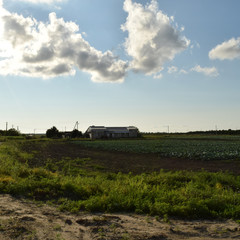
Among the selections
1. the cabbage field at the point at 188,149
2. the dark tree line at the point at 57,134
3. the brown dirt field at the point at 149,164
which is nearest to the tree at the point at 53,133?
the dark tree line at the point at 57,134

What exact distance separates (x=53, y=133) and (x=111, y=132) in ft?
75.1

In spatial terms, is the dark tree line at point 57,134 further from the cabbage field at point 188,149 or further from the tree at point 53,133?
the cabbage field at point 188,149

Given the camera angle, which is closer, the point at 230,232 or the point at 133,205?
the point at 230,232

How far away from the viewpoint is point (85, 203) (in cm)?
714

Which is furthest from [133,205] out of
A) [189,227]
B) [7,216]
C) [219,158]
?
[219,158]

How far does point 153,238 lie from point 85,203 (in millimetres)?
2801

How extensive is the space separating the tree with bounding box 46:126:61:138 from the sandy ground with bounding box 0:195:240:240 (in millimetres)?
88586

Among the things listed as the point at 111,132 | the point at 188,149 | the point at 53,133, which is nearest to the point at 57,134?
the point at 53,133

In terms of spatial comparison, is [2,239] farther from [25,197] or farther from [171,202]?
[171,202]

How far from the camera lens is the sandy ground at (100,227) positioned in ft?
16.6

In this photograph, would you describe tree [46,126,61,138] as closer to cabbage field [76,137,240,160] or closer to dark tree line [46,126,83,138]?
dark tree line [46,126,83,138]

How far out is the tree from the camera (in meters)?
91.9

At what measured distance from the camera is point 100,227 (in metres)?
5.52

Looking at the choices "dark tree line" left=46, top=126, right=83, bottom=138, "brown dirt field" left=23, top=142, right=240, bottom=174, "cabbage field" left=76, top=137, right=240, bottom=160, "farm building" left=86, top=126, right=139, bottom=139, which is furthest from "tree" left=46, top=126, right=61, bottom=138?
"brown dirt field" left=23, top=142, right=240, bottom=174
